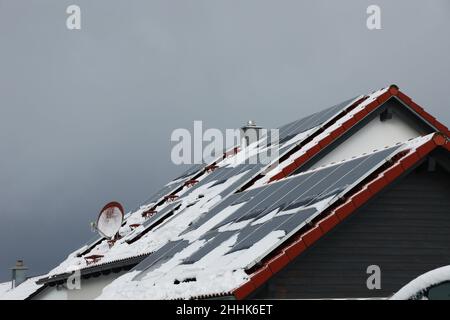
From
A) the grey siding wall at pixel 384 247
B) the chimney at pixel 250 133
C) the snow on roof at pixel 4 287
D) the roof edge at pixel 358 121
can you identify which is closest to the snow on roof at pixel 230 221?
the roof edge at pixel 358 121

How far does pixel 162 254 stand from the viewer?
26297mm

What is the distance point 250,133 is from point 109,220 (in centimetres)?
858

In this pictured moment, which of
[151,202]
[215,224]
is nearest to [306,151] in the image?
[215,224]

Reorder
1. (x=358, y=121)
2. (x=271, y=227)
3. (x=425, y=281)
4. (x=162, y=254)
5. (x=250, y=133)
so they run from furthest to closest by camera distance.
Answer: (x=250, y=133)
(x=358, y=121)
(x=162, y=254)
(x=271, y=227)
(x=425, y=281)

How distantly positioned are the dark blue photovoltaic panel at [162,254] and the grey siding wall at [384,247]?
6954 millimetres

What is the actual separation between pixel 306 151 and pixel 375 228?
8.19 m

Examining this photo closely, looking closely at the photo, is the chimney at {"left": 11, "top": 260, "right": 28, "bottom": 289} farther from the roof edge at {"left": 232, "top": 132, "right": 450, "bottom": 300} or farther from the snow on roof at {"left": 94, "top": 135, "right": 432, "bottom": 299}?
the roof edge at {"left": 232, "top": 132, "right": 450, "bottom": 300}

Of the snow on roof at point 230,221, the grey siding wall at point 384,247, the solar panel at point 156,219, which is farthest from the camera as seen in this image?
the solar panel at point 156,219

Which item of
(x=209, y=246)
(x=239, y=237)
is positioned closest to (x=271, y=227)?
(x=239, y=237)

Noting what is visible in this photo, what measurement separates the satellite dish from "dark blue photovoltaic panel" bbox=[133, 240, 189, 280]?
9.47m

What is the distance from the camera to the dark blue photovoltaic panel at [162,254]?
25.4m

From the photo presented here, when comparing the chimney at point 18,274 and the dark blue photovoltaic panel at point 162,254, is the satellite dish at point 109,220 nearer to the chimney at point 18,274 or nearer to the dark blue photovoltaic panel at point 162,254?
the dark blue photovoltaic panel at point 162,254

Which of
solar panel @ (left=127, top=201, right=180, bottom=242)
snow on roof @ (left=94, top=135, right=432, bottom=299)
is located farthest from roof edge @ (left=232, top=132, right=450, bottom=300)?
solar panel @ (left=127, top=201, right=180, bottom=242)

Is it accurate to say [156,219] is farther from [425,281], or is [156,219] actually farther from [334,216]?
[425,281]
